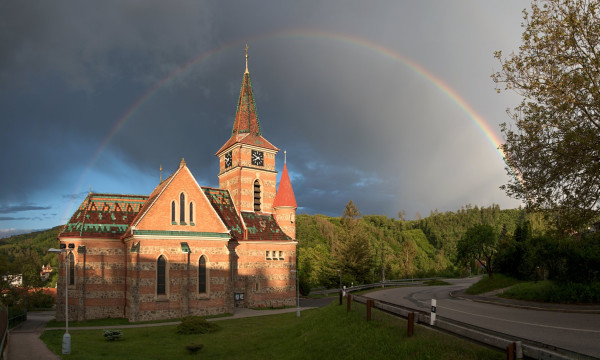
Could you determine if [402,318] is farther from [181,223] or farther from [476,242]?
[476,242]

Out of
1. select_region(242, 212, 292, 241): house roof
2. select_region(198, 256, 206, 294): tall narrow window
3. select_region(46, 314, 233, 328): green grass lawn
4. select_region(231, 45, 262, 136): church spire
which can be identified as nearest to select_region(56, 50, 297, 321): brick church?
select_region(198, 256, 206, 294): tall narrow window

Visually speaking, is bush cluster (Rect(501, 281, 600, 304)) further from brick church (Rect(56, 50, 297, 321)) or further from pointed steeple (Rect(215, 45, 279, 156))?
pointed steeple (Rect(215, 45, 279, 156))

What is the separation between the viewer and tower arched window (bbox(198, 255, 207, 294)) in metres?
41.2

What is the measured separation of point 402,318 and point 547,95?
1241cm

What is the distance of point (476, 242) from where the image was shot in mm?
45812

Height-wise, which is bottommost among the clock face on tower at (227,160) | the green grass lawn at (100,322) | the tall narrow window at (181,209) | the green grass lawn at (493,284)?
the green grass lawn at (100,322)

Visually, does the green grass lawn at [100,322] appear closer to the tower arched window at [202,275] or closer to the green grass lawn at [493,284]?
the tower arched window at [202,275]

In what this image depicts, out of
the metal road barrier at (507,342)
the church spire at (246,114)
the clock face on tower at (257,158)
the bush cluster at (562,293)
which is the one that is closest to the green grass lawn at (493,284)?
the bush cluster at (562,293)

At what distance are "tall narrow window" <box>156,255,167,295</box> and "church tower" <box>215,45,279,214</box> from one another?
13575 millimetres

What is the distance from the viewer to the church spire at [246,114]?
178 feet

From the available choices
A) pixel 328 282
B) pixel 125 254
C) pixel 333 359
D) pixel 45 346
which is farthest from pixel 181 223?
pixel 328 282

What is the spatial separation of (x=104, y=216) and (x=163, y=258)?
8.92 metres

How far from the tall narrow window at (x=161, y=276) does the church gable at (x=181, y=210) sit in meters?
3.04

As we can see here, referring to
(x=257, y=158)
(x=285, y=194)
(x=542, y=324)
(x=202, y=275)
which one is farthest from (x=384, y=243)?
(x=542, y=324)
